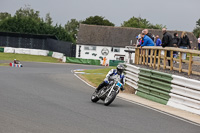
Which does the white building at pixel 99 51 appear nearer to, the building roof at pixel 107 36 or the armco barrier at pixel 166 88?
the building roof at pixel 107 36

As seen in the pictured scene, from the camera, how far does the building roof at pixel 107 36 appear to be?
87938 mm

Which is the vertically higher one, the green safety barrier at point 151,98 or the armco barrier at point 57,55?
the armco barrier at point 57,55

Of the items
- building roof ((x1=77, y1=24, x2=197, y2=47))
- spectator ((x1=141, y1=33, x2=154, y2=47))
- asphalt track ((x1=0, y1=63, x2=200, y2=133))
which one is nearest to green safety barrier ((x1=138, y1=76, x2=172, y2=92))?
spectator ((x1=141, y1=33, x2=154, y2=47))

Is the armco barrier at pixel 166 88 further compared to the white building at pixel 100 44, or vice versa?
the white building at pixel 100 44

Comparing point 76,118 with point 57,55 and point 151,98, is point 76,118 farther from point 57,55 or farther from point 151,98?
point 57,55

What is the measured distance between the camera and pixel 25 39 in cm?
7681

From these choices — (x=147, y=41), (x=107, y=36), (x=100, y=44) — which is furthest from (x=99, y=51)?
(x=147, y=41)

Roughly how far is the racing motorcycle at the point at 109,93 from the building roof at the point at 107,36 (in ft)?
239

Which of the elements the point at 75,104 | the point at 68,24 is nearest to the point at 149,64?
the point at 75,104

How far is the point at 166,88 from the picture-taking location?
16625 mm

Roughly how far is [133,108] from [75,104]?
5.92 ft

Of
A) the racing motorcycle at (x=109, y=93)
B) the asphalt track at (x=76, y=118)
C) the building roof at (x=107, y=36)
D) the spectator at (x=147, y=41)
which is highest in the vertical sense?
the building roof at (x=107, y=36)

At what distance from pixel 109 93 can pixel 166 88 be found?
3269 mm

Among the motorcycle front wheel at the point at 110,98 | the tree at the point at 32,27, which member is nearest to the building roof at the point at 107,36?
the tree at the point at 32,27
